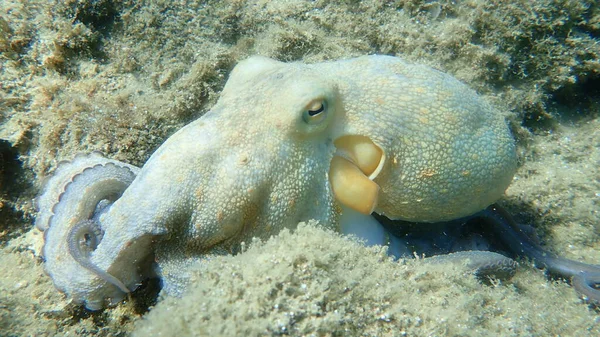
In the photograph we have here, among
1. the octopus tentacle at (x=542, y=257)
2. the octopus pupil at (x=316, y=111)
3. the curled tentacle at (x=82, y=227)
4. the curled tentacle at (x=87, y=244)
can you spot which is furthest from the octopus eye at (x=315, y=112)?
the octopus tentacle at (x=542, y=257)

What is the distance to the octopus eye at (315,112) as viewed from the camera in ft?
8.46

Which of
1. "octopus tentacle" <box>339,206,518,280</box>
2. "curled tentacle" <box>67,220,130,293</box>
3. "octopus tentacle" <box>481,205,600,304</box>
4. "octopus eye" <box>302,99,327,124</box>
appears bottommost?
"octopus tentacle" <box>481,205,600,304</box>

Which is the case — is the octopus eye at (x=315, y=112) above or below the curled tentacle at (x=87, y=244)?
above

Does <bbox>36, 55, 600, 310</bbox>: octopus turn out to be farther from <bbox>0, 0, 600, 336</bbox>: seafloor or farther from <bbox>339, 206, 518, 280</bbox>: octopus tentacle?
<bbox>0, 0, 600, 336</bbox>: seafloor

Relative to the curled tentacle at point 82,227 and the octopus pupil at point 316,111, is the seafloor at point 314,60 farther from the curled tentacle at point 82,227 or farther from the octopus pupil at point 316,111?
the octopus pupil at point 316,111

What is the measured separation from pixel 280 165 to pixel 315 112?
0.49 metres

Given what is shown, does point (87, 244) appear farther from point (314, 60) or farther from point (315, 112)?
point (314, 60)

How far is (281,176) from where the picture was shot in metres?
2.56

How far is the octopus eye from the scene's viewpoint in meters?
2.58

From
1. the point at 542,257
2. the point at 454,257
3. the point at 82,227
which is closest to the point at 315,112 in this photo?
the point at 454,257

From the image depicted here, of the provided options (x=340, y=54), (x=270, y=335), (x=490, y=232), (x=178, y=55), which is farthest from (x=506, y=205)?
(x=178, y=55)

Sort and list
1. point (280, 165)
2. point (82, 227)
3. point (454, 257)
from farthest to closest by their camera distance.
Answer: point (454, 257) → point (280, 165) → point (82, 227)

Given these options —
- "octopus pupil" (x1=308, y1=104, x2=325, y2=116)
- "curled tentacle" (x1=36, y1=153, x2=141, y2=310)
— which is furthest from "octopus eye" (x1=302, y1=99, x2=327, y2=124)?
"curled tentacle" (x1=36, y1=153, x2=141, y2=310)

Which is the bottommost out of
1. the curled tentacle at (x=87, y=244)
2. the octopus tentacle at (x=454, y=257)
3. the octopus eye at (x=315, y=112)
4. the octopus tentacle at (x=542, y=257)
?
the octopus tentacle at (x=542, y=257)
